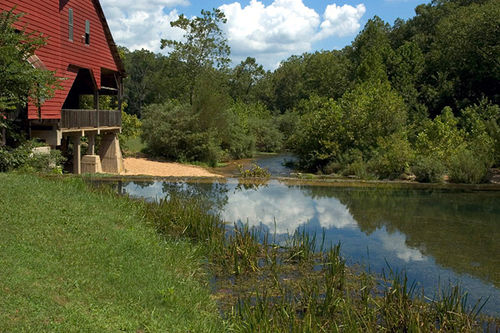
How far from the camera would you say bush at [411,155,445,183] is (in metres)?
22.4

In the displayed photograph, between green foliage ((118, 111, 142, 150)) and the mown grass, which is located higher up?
green foliage ((118, 111, 142, 150))

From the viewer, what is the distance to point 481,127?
88.2ft

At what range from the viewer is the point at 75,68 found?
22.5m

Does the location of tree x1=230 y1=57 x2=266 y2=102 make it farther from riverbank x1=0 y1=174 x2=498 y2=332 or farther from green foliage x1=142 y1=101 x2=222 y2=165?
riverbank x1=0 y1=174 x2=498 y2=332

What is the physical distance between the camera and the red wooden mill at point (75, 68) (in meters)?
19.2

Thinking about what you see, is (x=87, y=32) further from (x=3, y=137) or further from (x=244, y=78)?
(x=244, y=78)

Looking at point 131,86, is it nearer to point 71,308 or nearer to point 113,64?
point 113,64

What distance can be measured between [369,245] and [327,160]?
822 inches

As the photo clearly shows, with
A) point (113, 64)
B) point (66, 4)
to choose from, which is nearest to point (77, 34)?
point (66, 4)

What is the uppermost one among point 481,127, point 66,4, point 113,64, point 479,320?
point 66,4

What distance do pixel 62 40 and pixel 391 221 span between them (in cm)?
1632

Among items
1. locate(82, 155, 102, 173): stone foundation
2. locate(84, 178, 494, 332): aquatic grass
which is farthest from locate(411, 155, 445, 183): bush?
locate(82, 155, 102, 173): stone foundation

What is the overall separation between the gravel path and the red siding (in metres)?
6.31

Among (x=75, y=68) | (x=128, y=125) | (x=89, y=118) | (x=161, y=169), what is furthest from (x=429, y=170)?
(x=128, y=125)
